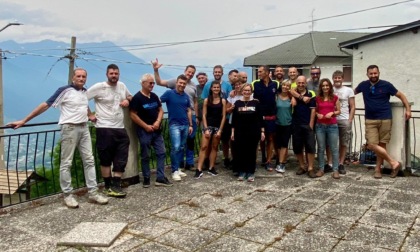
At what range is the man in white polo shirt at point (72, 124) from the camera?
4.34 m

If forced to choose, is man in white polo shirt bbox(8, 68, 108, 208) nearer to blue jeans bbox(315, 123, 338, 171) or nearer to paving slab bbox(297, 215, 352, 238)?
paving slab bbox(297, 215, 352, 238)

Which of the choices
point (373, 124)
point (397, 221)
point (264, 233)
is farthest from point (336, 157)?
point (264, 233)

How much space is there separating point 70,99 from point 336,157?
13.8ft

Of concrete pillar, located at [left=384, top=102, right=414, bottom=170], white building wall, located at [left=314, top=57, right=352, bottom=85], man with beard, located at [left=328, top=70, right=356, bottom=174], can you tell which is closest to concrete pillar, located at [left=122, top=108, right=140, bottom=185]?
man with beard, located at [left=328, top=70, right=356, bottom=174]

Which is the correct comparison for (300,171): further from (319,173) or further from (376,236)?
(376,236)

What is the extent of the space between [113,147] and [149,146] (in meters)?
0.64

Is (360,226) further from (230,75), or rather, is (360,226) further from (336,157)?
(230,75)

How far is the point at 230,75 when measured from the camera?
264 inches

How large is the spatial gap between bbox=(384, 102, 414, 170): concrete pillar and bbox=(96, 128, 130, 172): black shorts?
437 cm

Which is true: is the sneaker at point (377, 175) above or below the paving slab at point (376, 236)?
above

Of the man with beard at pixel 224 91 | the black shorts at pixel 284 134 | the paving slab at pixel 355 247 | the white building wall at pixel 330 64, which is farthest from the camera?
the white building wall at pixel 330 64

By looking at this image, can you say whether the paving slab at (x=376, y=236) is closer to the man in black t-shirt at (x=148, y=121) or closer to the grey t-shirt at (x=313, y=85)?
the man in black t-shirt at (x=148, y=121)

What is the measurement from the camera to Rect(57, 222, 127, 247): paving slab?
10.9 ft

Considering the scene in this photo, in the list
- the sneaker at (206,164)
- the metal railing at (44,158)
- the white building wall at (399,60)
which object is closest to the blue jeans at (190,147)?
the sneaker at (206,164)
